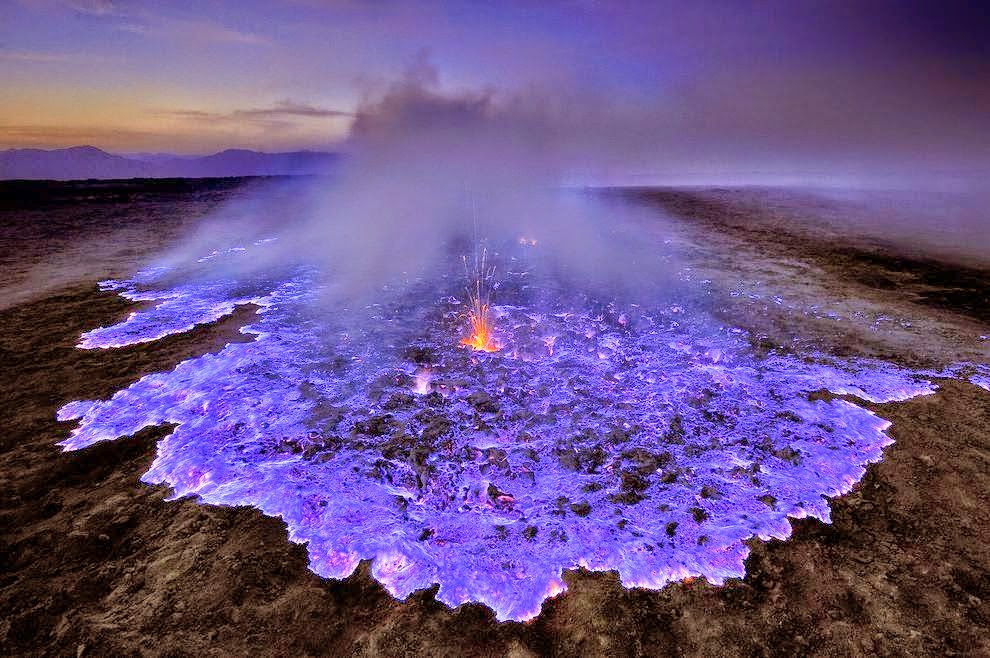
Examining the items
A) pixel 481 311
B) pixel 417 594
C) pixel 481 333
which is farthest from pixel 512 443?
pixel 481 311

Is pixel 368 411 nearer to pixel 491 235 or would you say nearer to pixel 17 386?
pixel 17 386

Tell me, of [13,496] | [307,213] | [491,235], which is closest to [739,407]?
[13,496]

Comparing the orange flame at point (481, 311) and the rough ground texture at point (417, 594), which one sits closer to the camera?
the rough ground texture at point (417, 594)

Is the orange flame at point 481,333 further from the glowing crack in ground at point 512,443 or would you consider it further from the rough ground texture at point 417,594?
the rough ground texture at point 417,594

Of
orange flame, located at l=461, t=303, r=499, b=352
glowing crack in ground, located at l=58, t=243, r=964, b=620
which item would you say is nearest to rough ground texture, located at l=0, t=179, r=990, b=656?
glowing crack in ground, located at l=58, t=243, r=964, b=620

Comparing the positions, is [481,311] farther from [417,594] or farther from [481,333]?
[417,594]

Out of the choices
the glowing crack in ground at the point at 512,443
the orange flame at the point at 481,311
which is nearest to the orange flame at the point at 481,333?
the orange flame at the point at 481,311

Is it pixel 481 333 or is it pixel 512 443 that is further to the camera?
pixel 481 333
